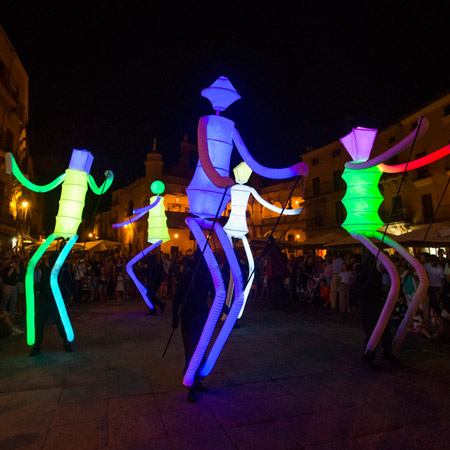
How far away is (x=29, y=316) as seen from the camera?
17.2 ft

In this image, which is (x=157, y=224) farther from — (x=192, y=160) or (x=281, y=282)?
(x=192, y=160)

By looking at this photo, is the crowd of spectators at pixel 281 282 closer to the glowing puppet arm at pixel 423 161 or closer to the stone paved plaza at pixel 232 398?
the stone paved plaza at pixel 232 398

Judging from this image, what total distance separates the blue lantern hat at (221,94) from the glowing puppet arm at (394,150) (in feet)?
6.65

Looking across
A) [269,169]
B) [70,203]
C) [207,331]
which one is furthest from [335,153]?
[207,331]

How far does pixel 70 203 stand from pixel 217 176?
3.26 metres

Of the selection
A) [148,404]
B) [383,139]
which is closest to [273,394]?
[148,404]

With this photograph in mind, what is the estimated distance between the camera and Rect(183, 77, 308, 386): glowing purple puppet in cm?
369

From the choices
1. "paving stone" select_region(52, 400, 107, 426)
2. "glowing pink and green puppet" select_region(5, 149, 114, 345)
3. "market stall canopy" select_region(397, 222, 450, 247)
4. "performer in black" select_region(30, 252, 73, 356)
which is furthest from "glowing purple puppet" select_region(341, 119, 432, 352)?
"market stall canopy" select_region(397, 222, 450, 247)

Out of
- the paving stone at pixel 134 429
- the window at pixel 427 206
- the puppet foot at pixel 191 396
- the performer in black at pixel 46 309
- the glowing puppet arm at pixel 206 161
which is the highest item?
the window at pixel 427 206

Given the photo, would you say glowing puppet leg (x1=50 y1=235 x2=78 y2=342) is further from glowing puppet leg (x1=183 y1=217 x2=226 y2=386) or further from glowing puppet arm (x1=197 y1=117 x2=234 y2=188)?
glowing puppet arm (x1=197 y1=117 x2=234 y2=188)

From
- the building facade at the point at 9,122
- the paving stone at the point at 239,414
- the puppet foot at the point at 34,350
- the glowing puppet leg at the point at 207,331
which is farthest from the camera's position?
the building facade at the point at 9,122

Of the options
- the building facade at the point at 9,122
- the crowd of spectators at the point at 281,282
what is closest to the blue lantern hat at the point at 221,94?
the crowd of spectators at the point at 281,282

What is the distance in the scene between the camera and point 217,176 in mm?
3871

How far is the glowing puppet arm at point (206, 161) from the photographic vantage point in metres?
3.79
